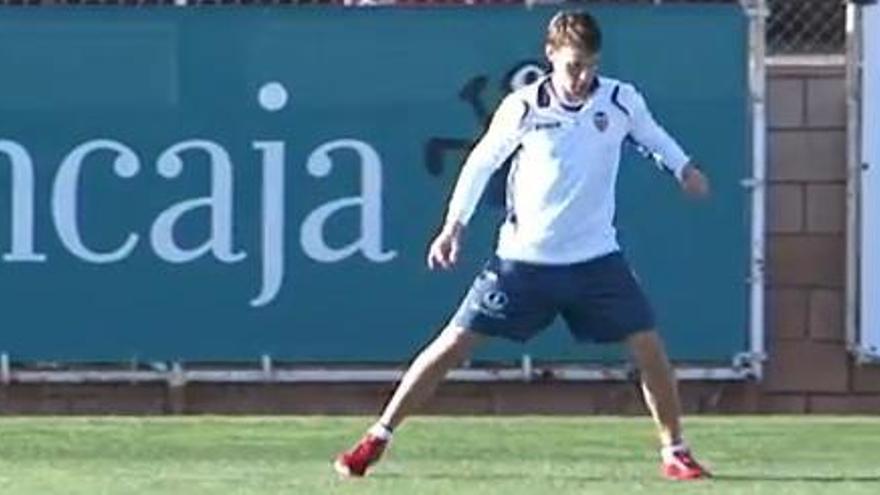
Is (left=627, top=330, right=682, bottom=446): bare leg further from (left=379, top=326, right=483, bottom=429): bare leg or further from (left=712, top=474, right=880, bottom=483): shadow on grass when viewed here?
(left=379, top=326, right=483, bottom=429): bare leg

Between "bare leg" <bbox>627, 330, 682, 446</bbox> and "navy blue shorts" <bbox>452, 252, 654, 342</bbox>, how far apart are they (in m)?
0.05

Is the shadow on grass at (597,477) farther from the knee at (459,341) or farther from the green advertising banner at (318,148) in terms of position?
the green advertising banner at (318,148)

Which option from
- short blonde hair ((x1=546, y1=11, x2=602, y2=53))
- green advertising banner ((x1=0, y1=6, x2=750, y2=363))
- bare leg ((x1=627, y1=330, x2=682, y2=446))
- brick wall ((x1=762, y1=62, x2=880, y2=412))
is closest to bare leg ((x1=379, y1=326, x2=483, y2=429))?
bare leg ((x1=627, y1=330, x2=682, y2=446))

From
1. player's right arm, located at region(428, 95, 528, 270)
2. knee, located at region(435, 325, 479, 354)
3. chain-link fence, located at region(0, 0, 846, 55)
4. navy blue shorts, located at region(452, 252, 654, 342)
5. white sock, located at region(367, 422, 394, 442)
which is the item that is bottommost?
white sock, located at region(367, 422, 394, 442)

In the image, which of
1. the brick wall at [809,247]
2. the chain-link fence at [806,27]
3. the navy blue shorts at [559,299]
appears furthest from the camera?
the chain-link fence at [806,27]

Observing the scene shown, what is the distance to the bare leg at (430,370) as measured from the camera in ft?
34.8

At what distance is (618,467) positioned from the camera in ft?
36.9

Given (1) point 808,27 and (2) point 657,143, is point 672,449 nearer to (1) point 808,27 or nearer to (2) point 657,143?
(2) point 657,143

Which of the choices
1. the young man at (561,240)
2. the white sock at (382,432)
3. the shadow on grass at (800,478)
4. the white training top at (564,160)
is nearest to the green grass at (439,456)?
the shadow on grass at (800,478)

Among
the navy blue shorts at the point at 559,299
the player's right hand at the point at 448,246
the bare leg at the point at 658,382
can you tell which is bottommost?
the bare leg at the point at 658,382

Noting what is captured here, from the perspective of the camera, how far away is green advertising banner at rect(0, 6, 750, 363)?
1400 cm

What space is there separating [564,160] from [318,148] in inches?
145

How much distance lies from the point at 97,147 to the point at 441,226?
1.47 meters

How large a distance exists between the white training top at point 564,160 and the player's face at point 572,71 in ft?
0.13
